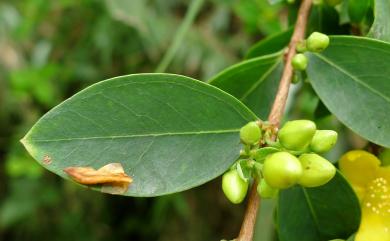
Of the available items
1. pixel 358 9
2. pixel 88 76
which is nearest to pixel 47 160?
pixel 358 9

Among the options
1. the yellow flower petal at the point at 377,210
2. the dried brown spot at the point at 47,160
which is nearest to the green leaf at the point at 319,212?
the yellow flower petal at the point at 377,210

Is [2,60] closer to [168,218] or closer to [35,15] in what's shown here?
[35,15]

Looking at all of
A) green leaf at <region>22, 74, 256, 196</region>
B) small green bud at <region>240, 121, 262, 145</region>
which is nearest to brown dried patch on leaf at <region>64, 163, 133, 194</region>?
green leaf at <region>22, 74, 256, 196</region>

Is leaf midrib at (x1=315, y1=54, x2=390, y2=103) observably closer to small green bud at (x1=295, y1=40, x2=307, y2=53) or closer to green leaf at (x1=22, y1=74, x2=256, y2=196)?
small green bud at (x1=295, y1=40, x2=307, y2=53)

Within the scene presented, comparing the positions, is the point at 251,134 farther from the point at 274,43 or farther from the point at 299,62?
the point at 274,43

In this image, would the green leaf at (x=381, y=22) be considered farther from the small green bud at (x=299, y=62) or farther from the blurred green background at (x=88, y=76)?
the blurred green background at (x=88, y=76)

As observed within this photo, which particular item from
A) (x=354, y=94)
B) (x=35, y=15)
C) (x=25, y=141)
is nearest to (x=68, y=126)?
(x=25, y=141)

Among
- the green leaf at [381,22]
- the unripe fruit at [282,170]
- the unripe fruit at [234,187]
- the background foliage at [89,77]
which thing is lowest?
the background foliage at [89,77]
